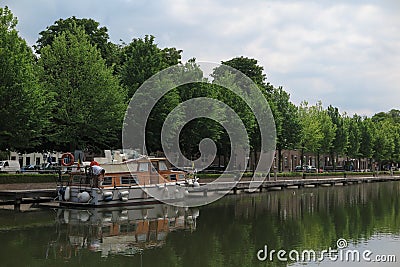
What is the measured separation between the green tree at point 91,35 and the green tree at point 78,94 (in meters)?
11.1

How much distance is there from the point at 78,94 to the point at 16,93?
7180 mm

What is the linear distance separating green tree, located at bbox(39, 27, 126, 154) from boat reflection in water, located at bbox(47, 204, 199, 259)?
8954 millimetres

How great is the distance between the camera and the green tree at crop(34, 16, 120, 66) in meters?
50.1

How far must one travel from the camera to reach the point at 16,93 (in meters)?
30.6

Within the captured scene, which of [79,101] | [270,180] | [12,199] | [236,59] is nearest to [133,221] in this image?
[12,199]

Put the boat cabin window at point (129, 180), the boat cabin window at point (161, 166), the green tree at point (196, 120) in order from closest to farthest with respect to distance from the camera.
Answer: the boat cabin window at point (129, 180) → the boat cabin window at point (161, 166) → the green tree at point (196, 120)

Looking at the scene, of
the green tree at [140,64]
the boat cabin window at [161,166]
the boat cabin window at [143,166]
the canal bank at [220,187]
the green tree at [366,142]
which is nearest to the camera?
the canal bank at [220,187]

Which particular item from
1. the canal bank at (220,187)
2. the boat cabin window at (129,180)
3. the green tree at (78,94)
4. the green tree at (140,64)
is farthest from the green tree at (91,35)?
the boat cabin window at (129,180)

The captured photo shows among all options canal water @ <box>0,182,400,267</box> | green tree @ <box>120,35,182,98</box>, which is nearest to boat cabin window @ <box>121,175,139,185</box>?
canal water @ <box>0,182,400,267</box>

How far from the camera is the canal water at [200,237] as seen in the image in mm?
16906

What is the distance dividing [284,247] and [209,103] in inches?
1123

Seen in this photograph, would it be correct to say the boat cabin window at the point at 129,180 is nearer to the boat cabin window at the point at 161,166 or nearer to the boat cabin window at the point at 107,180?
the boat cabin window at the point at 107,180

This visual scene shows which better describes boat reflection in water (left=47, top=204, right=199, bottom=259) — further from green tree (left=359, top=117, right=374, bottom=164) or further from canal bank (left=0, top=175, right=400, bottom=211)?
green tree (left=359, top=117, right=374, bottom=164)

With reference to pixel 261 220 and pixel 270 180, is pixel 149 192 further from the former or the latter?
pixel 270 180
